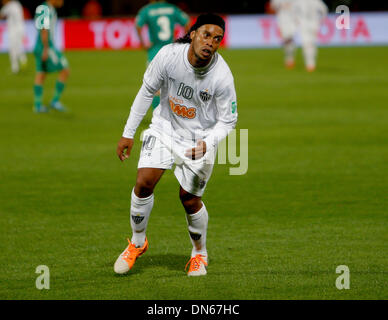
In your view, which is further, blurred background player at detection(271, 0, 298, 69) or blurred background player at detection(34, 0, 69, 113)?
blurred background player at detection(271, 0, 298, 69)

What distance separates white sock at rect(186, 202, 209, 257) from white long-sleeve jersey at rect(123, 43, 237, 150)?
2.00 feet

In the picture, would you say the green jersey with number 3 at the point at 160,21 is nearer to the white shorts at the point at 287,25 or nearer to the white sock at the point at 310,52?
the white sock at the point at 310,52

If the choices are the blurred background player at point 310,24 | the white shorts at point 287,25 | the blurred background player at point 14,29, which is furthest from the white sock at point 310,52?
the blurred background player at point 14,29

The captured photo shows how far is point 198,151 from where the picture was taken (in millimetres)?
5168

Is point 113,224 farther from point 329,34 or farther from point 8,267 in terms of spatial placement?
point 329,34

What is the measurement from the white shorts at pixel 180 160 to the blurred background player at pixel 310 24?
16.0 metres

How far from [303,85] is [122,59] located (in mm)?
9376

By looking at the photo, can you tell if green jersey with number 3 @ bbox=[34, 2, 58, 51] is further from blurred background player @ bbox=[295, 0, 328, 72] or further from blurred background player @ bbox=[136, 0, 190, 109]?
blurred background player @ bbox=[295, 0, 328, 72]

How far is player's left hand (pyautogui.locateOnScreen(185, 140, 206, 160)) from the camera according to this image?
517cm

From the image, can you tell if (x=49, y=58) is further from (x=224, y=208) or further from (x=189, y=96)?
(x=189, y=96)

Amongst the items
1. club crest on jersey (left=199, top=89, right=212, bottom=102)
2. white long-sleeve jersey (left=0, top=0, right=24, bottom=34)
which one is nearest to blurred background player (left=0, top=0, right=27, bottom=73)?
white long-sleeve jersey (left=0, top=0, right=24, bottom=34)

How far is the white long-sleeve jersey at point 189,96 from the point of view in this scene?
17.3ft
